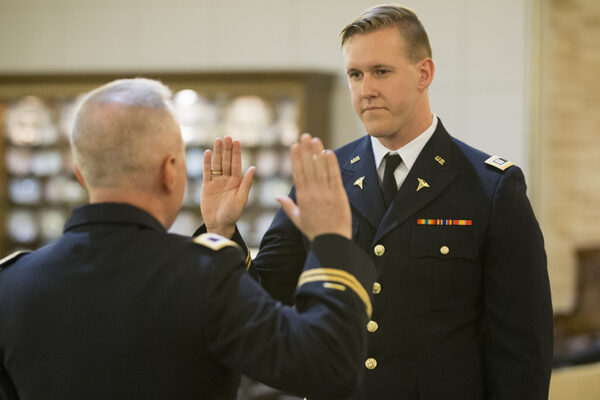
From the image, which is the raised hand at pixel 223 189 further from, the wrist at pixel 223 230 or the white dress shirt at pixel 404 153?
the white dress shirt at pixel 404 153

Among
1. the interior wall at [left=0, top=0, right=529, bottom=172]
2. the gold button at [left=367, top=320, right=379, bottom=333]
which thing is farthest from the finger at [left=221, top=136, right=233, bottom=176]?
the interior wall at [left=0, top=0, right=529, bottom=172]

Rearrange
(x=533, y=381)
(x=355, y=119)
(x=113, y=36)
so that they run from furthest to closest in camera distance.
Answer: (x=113, y=36)
(x=355, y=119)
(x=533, y=381)

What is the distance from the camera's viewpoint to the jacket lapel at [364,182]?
71.7 inches

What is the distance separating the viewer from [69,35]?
706 centimetres

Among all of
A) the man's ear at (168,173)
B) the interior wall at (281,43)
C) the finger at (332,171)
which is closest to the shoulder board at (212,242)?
the man's ear at (168,173)

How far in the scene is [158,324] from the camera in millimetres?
1186

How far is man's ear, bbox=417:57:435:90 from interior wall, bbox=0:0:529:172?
4404 millimetres

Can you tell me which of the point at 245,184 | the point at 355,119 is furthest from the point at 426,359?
the point at 355,119

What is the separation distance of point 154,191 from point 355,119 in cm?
525

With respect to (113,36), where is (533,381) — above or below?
below

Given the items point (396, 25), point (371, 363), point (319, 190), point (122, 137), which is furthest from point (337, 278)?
point (396, 25)

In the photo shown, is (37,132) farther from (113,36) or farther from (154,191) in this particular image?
(154,191)

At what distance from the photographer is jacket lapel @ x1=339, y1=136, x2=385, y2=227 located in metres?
1.82

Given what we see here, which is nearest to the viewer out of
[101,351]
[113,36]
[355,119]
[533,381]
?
[101,351]
